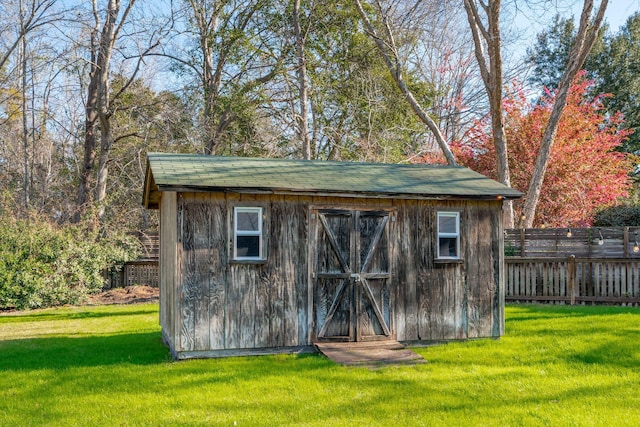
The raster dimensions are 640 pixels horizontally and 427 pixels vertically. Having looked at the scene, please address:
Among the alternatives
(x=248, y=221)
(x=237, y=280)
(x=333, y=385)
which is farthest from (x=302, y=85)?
(x=333, y=385)

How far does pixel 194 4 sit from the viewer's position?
995 inches

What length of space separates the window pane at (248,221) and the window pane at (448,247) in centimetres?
344

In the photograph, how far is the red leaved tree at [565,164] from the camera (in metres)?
24.9

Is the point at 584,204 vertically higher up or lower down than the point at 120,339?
higher up

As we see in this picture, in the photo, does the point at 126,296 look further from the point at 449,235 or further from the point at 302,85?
the point at 449,235

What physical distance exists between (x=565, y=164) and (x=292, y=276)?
58.0 ft

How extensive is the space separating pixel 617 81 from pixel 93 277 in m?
30.7

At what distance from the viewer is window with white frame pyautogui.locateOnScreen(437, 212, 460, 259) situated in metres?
11.6

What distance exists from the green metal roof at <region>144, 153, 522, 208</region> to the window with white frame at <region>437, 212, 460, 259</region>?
444mm

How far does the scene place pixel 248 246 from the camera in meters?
10.4

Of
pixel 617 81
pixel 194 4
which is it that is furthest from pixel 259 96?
pixel 617 81

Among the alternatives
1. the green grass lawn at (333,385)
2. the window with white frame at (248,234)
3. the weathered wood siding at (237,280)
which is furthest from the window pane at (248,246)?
the green grass lawn at (333,385)

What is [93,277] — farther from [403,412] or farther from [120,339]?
[403,412]

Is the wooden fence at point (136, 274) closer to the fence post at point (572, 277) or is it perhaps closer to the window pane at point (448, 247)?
the window pane at point (448, 247)
